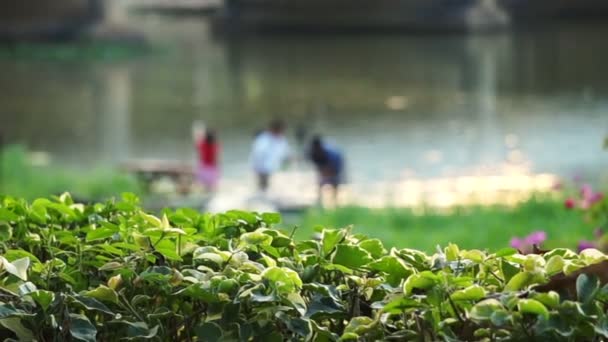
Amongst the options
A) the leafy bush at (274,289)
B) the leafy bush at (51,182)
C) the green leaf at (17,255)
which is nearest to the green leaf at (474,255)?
the leafy bush at (274,289)

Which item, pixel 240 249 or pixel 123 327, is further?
pixel 240 249

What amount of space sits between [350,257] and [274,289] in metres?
0.21

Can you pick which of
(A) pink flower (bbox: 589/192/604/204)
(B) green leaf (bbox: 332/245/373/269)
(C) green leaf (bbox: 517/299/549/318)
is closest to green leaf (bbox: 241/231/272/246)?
(B) green leaf (bbox: 332/245/373/269)

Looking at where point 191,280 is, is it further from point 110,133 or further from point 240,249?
point 110,133

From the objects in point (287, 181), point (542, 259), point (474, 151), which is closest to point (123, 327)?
point (542, 259)

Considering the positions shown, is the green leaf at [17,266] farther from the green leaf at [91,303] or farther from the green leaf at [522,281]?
the green leaf at [522,281]

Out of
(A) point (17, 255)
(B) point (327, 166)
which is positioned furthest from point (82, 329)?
(B) point (327, 166)

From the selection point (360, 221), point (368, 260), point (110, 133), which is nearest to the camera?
point (368, 260)

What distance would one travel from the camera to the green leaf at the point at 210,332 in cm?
162

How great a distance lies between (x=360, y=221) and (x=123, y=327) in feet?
21.2

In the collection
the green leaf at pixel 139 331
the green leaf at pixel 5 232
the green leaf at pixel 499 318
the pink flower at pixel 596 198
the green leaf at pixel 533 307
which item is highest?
the green leaf at pixel 5 232

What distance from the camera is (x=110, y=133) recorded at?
1830 centimetres

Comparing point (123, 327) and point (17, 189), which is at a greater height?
point (123, 327)

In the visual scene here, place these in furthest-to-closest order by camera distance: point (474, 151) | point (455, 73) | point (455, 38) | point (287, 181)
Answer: point (455, 38)
point (455, 73)
point (474, 151)
point (287, 181)
